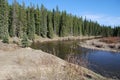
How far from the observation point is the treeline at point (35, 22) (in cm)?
6719

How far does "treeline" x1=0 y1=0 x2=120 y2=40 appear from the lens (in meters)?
67.2

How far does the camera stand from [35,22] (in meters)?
86.5

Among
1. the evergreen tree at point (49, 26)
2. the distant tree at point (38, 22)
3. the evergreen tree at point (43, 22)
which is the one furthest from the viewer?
the evergreen tree at point (49, 26)

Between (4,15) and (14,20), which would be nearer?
(4,15)

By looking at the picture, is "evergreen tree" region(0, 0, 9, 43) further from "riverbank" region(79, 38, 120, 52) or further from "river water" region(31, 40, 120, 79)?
"river water" region(31, 40, 120, 79)

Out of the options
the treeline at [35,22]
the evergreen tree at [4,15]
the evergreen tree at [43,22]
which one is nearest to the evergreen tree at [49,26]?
the treeline at [35,22]

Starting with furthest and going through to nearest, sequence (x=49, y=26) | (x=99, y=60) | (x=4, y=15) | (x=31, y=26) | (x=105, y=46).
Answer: (x=49, y=26), (x=31, y=26), (x=4, y=15), (x=105, y=46), (x=99, y=60)

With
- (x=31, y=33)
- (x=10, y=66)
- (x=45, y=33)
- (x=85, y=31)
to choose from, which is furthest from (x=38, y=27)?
(x=10, y=66)

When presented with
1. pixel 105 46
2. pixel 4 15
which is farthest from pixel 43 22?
pixel 105 46

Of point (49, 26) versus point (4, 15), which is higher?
point (4, 15)

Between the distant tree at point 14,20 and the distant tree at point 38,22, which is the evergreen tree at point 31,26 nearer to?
the distant tree at point 38,22

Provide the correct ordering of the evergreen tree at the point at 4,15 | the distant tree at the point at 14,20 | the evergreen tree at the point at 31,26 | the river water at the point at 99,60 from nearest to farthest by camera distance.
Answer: the river water at the point at 99,60 → the evergreen tree at the point at 4,15 → the distant tree at the point at 14,20 → the evergreen tree at the point at 31,26

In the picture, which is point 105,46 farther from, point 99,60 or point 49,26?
point 49,26

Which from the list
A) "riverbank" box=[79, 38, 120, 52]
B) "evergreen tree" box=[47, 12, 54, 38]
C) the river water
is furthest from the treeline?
"riverbank" box=[79, 38, 120, 52]
